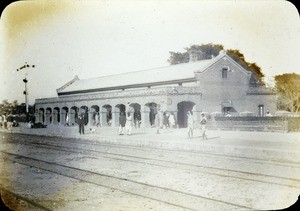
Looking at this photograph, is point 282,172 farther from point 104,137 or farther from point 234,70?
point 104,137

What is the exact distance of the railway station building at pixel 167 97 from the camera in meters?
16.2

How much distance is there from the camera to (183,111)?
1914 cm

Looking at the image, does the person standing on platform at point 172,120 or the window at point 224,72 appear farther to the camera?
the window at point 224,72

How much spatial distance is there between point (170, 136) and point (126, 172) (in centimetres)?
803

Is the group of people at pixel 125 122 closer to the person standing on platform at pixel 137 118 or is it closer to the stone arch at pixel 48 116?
the person standing on platform at pixel 137 118

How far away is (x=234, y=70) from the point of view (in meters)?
17.0

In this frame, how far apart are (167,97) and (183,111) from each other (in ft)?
4.93

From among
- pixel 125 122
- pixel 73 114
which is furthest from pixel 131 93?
pixel 73 114

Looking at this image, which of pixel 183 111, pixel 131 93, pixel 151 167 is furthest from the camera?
pixel 183 111

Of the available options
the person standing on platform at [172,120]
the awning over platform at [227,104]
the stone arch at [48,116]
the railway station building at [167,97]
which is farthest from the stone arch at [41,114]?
the awning over platform at [227,104]

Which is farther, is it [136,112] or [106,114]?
[136,112]

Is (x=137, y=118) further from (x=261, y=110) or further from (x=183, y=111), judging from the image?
(x=261, y=110)

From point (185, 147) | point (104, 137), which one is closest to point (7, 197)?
point (185, 147)

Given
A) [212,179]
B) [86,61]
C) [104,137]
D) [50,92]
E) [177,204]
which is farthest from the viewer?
[104,137]
